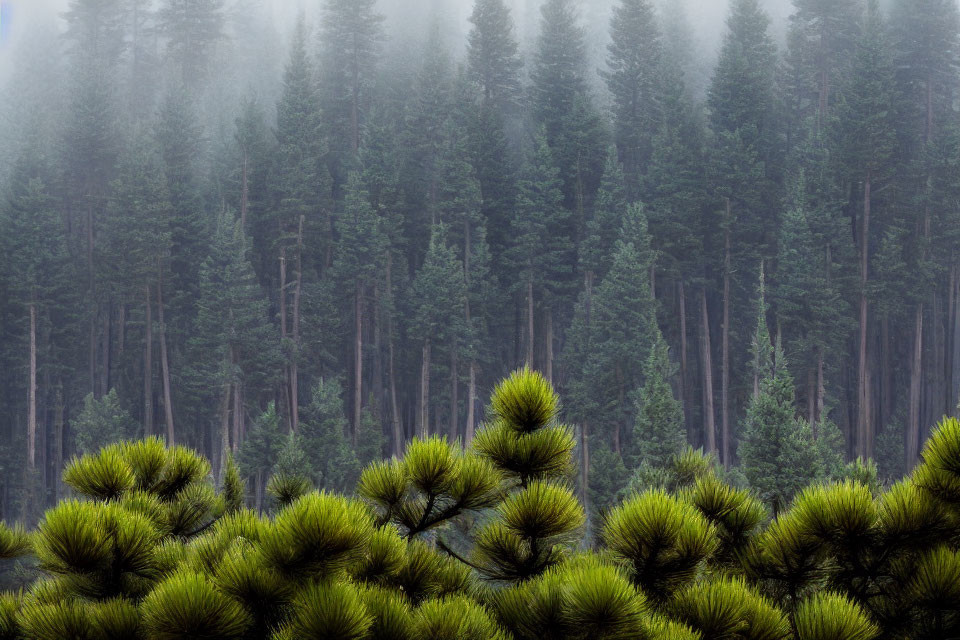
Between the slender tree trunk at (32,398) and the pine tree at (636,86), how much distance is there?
112 feet

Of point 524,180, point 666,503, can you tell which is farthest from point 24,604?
point 524,180

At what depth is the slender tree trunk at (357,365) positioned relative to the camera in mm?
49469

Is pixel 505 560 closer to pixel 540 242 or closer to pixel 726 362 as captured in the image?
pixel 726 362

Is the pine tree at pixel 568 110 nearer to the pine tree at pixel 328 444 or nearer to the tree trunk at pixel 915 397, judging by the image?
the tree trunk at pixel 915 397

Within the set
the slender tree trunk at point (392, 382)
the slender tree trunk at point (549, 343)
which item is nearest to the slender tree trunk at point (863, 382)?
the slender tree trunk at point (549, 343)

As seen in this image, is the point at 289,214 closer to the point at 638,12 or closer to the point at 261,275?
the point at 261,275

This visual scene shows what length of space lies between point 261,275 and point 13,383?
14.6 m

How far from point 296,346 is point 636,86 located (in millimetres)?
26987

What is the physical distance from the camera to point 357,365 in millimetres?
50469

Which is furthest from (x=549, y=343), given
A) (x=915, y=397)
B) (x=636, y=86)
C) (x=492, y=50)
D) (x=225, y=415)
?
(x=492, y=50)

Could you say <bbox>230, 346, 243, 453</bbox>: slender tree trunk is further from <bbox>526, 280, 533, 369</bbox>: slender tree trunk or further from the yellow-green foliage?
the yellow-green foliage

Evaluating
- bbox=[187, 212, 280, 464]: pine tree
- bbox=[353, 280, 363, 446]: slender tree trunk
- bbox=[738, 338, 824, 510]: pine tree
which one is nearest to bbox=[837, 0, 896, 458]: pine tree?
bbox=[738, 338, 824, 510]: pine tree

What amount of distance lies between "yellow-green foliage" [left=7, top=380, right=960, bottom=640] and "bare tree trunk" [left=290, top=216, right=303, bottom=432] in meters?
44.6

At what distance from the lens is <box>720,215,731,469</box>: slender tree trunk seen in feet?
156
